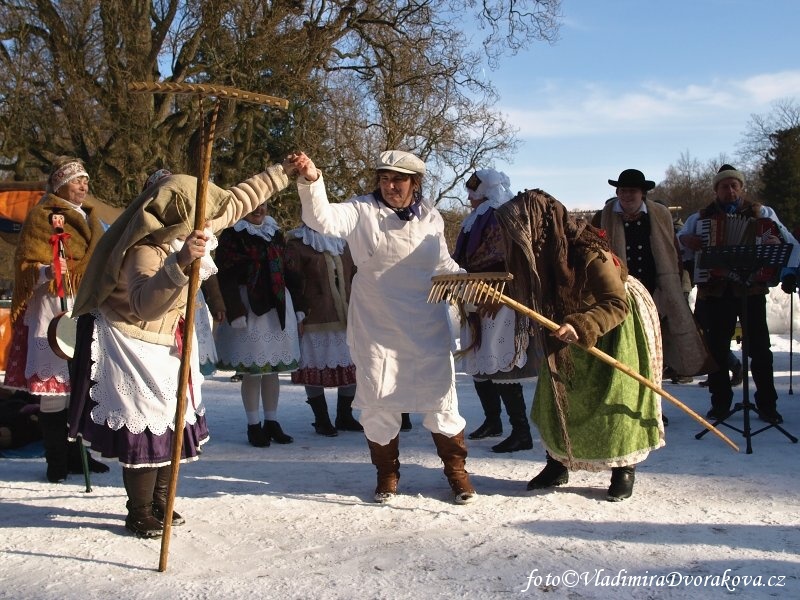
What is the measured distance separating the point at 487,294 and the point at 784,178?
34339 mm

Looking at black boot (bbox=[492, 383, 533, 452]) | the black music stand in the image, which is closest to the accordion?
the black music stand

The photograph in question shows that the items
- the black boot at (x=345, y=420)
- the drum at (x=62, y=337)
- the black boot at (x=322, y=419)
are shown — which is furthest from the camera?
the black boot at (x=345, y=420)

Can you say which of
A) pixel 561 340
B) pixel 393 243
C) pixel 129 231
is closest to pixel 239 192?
pixel 129 231

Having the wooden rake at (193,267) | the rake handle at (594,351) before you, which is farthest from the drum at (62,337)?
the rake handle at (594,351)

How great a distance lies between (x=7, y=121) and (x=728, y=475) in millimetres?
13740

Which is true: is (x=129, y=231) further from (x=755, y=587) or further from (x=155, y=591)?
(x=755, y=587)

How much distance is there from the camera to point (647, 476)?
5066 mm

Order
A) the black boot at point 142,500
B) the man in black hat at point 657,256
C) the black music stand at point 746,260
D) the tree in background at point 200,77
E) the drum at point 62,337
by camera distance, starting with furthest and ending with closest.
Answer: the tree in background at point 200,77, the man in black hat at point 657,256, the black music stand at point 746,260, the drum at point 62,337, the black boot at point 142,500

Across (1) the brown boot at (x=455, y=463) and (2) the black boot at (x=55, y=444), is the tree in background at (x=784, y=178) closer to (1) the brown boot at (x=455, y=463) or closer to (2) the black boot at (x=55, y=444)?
(1) the brown boot at (x=455, y=463)

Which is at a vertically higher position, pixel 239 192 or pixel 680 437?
pixel 239 192

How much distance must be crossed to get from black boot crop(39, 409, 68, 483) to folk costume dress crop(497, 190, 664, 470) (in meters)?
3.03

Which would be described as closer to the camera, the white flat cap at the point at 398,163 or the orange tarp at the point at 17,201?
the white flat cap at the point at 398,163

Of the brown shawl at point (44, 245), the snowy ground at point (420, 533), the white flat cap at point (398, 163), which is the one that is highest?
the white flat cap at point (398, 163)

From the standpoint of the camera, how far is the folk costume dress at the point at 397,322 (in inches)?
181
